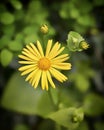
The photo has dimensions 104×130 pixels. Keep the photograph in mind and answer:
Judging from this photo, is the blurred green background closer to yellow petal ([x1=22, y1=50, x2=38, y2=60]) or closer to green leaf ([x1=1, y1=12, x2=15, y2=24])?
green leaf ([x1=1, y1=12, x2=15, y2=24])

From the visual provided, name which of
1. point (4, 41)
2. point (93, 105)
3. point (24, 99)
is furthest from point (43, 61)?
point (93, 105)

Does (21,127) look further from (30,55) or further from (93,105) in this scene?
(30,55)

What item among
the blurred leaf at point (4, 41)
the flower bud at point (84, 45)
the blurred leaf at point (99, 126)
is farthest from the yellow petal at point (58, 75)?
the blurred leaf at point (99, 126)

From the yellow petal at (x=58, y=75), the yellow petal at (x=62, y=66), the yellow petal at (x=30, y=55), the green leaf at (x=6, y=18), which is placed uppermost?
the green leaf at (x=6, y=18)

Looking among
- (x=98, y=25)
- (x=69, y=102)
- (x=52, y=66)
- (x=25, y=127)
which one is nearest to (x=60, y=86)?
(x=69, y=102)

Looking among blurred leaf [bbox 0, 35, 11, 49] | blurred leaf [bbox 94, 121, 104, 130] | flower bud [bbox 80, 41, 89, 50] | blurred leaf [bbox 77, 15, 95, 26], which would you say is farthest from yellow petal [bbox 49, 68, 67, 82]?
blurred leaf [bbox 94, 121, 104, 130]

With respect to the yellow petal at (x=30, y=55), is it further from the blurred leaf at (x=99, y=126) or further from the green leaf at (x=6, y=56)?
the blurred leaf at (x=99, y=126)
